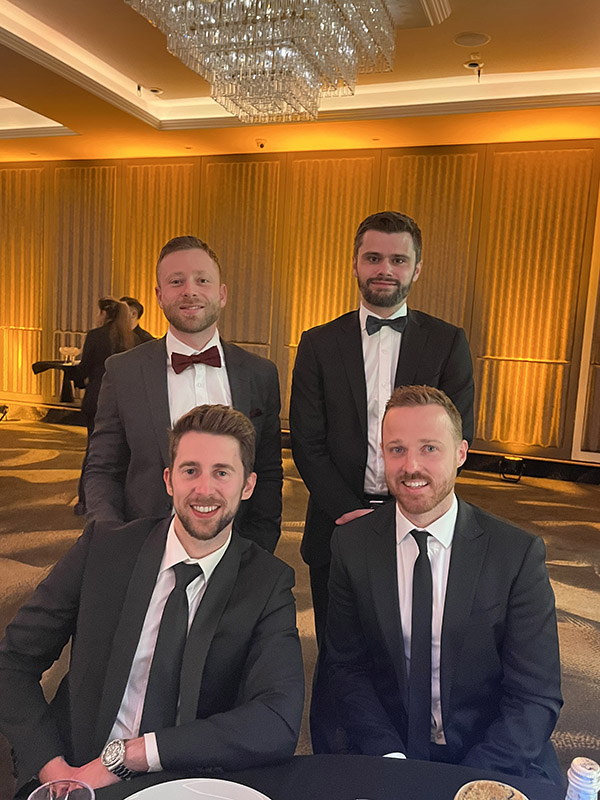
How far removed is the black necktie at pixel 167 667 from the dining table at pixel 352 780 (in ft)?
0.92

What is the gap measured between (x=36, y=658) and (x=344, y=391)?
1287 mm

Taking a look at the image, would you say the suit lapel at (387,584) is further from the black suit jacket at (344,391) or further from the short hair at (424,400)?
the black suit jacket at (344,391)

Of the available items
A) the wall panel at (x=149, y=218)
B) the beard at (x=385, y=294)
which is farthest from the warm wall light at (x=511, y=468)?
the beard at (x=385, y=294)

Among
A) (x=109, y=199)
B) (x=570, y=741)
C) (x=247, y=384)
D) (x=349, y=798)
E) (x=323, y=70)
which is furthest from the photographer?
(x=109, y=199)

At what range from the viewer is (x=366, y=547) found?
176 cm

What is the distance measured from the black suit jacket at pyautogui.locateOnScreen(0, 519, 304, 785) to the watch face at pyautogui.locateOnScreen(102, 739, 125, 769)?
127mm

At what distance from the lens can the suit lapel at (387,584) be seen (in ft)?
5.44

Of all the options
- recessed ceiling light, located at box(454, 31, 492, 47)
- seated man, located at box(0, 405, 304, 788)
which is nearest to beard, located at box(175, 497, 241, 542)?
seated man, located at box(0, 405, 304, 788)

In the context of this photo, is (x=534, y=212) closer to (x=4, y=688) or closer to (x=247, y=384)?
(x=247, y=384)

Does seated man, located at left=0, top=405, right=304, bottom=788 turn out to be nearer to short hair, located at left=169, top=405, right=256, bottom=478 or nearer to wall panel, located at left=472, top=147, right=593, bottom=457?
short hair, located at left=169, top=405, right=256, bottom=478

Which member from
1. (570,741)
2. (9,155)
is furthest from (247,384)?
(9,155)

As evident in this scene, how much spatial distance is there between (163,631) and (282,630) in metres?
0.25

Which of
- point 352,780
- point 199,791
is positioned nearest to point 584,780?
point 352,780

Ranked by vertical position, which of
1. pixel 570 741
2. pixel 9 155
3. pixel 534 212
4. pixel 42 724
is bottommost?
pixel 570 741
